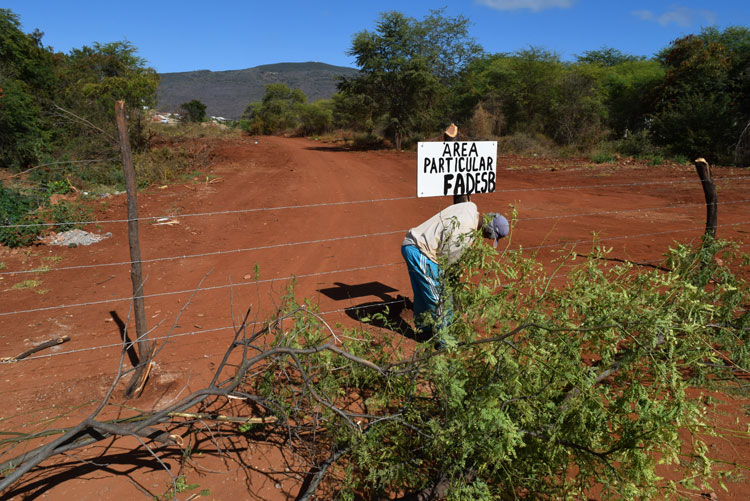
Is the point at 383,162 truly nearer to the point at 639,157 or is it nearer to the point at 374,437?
the point at 639,157

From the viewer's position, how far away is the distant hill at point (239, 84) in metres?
98.9

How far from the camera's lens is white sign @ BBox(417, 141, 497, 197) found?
13.2ft

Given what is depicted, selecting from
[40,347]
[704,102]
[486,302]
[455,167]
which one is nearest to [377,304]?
[455,167]

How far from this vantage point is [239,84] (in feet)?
392

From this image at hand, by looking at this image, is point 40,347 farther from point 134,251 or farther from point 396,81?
point 396,81

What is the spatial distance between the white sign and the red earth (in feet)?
3.33

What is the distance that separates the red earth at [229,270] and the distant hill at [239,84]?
3324 inches

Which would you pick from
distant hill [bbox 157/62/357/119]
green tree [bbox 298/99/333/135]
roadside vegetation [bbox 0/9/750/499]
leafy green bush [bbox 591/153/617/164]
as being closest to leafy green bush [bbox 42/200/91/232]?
roadside vegetation [bbox 0/9/750/499]

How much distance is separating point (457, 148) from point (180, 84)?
12796 cm

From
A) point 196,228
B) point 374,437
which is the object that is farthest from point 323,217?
point 374,437

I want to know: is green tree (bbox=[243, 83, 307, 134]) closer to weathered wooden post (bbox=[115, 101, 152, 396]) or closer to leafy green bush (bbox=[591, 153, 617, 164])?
leafy green bush (bbox=[591, 153, 617, 164])

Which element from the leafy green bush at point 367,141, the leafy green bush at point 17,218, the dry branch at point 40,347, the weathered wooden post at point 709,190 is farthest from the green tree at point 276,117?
the weathered wooden post at point 709,190

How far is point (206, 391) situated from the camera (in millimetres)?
2096

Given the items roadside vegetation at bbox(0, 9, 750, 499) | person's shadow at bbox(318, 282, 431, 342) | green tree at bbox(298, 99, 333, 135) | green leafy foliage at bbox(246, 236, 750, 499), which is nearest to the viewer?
green leafy foliage at bbox(246, 236, 750, 499)
